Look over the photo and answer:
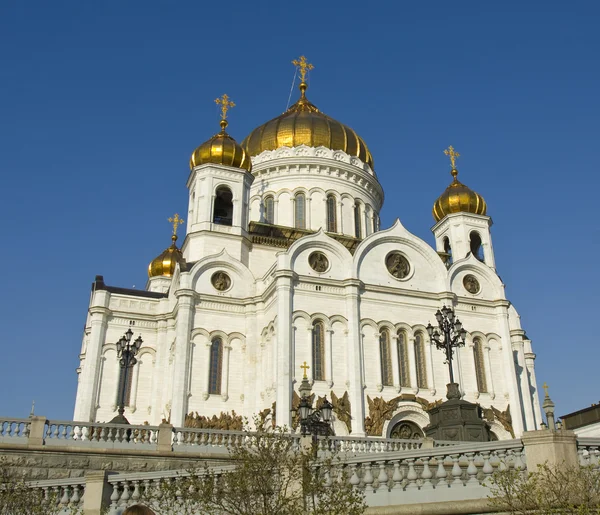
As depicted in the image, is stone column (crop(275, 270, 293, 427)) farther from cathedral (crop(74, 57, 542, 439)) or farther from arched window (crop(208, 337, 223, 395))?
arched window (crop(208, 337, 223, 395))

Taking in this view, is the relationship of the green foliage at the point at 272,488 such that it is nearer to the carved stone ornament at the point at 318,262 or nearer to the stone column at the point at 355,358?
the stone column at the point at 355,358

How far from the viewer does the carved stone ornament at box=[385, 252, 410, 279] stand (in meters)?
31.3

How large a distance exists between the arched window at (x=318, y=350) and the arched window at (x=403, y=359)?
3727 mm

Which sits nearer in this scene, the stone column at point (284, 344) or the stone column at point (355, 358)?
the stone column at point (284, 344)

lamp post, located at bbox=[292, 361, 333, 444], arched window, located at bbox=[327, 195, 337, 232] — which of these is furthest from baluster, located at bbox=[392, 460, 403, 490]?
arched window, located at bbox=[327, 195, 337, 232]

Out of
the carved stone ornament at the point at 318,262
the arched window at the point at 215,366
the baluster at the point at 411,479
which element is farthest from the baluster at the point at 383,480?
the carved stone ornament at the point at 318,262

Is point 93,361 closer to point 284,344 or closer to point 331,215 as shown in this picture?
point 284,344

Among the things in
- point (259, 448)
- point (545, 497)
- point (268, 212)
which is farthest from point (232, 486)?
point (268, 212)

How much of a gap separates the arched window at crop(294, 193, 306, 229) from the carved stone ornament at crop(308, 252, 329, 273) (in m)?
7.29

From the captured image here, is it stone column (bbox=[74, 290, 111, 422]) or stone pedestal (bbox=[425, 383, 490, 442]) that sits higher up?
stone column (bbox=[74, 290, 111, 422])

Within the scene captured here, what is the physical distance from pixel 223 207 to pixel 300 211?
16.5 ft

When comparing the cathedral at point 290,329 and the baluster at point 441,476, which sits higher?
the cathedral at point 290,329

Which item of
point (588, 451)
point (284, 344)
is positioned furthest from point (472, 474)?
point (284, 344)

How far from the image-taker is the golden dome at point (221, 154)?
33.0m
